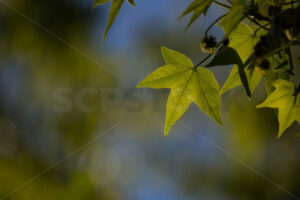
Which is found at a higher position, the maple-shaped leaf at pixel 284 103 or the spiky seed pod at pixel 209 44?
the spiky seed pod at pixel 209 44

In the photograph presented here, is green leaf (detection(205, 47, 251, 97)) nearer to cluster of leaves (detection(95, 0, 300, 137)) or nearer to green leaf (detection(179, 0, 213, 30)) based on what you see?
cluster of leaves (detection(95, 0, 300, 137))

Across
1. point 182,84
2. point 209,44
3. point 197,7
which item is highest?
point 197,7

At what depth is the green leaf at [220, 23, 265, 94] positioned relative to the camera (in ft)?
2.26

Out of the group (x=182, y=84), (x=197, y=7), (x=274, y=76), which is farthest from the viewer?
(x=182, y=84)

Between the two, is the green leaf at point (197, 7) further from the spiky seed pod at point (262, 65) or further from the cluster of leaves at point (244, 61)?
the spiky seed pod at point (262, 65)

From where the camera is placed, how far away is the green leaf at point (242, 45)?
0.69 m

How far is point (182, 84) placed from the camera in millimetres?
799

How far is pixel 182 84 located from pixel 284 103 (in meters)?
0.24

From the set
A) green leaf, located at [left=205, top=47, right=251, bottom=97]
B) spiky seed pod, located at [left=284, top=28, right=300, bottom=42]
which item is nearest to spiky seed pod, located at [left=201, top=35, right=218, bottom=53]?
green leaf, located at [left=205, top=47, right=251, bottom=97]

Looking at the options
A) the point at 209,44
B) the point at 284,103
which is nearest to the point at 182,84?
the point at 209,44

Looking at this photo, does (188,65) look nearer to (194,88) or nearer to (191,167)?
(194,88)

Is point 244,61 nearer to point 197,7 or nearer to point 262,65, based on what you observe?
point 262,65

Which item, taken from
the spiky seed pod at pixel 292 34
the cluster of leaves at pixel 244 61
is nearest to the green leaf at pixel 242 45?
the cluster of leaves at pixel 244 61

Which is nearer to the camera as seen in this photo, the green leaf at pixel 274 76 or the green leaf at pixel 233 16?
the green leaf at pixel 233 16
